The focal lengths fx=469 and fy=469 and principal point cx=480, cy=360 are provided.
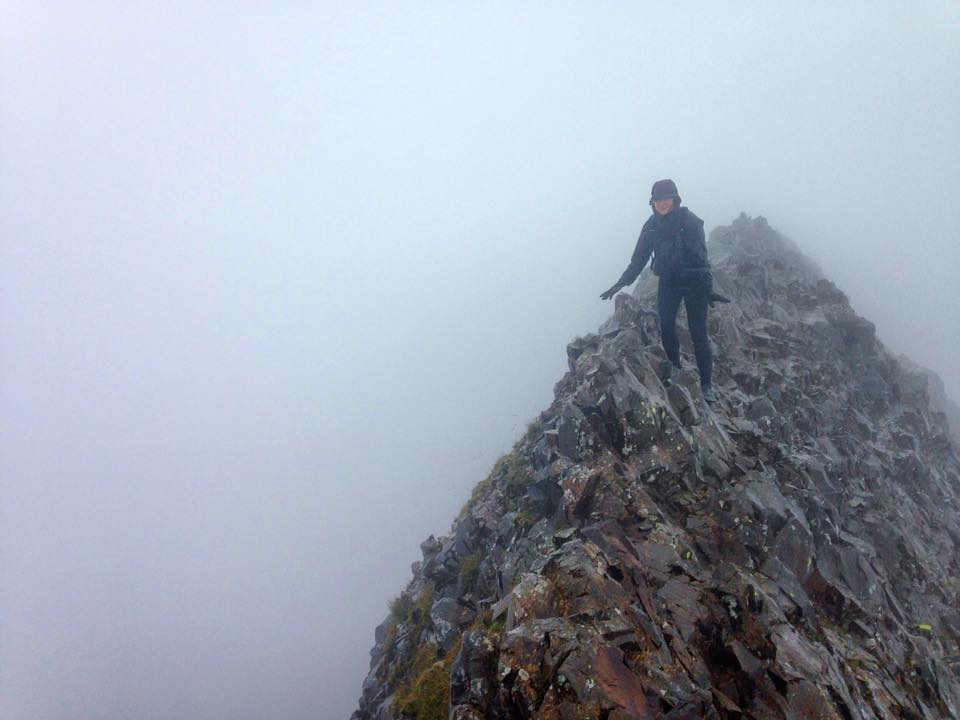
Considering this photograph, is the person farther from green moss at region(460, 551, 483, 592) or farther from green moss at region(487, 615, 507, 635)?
green moss at region(460, 551, 483, 592)

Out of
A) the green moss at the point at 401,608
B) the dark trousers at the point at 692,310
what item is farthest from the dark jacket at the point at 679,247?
the green moss at the point at 401,608

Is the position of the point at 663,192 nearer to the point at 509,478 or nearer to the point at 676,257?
the point at 676,257

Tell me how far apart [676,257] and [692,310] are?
1727 mm

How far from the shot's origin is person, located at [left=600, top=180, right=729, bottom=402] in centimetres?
1292

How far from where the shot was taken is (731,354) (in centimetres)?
1947

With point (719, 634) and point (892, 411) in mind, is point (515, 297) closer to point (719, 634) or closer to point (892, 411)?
point (892, 411)

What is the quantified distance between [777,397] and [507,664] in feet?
50.4

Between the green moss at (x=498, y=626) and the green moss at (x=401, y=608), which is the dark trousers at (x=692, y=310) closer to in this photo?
the green moss at (x=498, y=626)

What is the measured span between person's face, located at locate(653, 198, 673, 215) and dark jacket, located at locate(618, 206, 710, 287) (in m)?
0.16

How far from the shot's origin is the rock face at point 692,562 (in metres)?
8.36

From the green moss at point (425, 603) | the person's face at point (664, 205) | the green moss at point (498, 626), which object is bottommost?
the green moss at point (498, 626)

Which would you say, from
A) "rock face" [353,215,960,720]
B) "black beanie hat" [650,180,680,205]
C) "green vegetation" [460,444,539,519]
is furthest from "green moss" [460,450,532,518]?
"black beanie hat" [650,180,680,205]

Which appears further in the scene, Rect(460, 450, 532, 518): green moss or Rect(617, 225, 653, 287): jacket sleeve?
Rect(460, 450, 532, 518): green moss

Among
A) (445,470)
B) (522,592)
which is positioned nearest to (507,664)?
(522,592)
